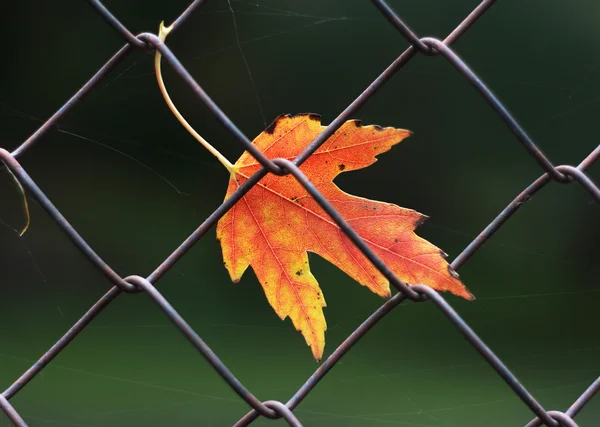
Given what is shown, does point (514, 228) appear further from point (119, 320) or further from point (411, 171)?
point (119, 320)

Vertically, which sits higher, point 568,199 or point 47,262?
point 47,262

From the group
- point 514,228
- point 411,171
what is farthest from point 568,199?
point 411,171

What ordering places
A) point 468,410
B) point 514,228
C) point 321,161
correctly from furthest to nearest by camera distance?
1. point 468,410
2. point 514,228
3. point 321,161

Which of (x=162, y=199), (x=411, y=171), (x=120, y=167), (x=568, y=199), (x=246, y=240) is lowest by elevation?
(x=568, y=199)

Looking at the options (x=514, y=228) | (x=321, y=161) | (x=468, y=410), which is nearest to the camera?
(x=321, y=161)

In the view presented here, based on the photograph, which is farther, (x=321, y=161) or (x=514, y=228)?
(x=514, y=228)

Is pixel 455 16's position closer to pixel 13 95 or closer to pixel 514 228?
pixel 514 228

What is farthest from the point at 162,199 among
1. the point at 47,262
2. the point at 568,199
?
the point at 568,199
